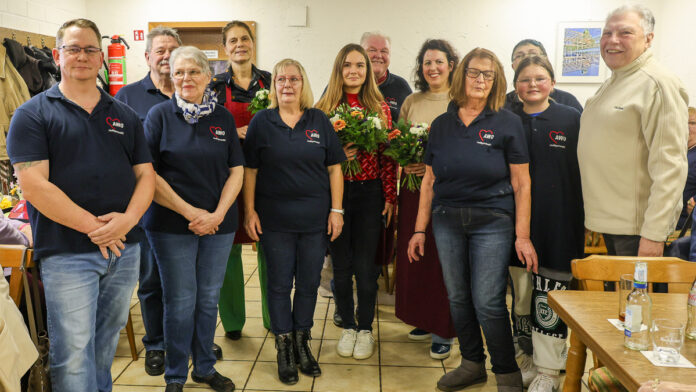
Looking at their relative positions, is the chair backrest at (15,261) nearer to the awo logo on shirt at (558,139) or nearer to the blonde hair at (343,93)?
the blonde hair at (343,93)

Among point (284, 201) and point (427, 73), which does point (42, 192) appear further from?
point (427, 73)

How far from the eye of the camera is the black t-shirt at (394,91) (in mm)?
3381

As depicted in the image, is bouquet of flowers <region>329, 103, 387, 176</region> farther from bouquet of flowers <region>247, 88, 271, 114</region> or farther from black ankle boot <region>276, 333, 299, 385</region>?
black ankle boot <region>276, 333, 299, 385</region>

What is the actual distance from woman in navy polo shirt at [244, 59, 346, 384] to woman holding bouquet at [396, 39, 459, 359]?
504 mm

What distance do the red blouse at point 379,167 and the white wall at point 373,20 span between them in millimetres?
3184

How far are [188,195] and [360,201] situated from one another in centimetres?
97

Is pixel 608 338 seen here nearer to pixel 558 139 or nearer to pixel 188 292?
pixel 558 139

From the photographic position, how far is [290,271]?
263 centimetres

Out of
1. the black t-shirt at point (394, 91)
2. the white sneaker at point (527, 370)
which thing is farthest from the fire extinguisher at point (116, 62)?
the white sneaker at point (527, 370)

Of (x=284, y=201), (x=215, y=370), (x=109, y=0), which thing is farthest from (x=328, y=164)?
(x=109, y=0)

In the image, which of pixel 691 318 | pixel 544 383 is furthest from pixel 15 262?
pixel 544 383

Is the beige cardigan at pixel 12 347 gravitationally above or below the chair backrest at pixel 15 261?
below

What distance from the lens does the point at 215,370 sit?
8.59 feet

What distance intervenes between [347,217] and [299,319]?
62cm
